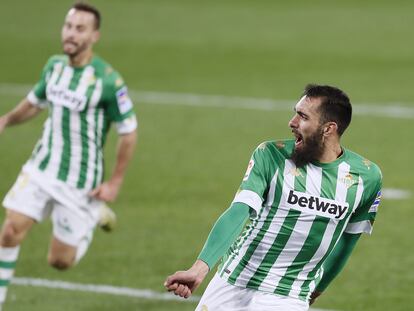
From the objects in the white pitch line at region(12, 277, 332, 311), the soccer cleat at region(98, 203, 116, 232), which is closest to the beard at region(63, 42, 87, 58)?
the soccer cleat at region(98, 203, 116, 232)

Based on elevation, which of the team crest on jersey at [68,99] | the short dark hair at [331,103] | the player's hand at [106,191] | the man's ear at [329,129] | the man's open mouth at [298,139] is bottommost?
the player's hand at [106,191]

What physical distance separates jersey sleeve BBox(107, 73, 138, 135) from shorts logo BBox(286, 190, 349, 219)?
3504 mm

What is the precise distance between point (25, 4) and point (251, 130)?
15284 mm

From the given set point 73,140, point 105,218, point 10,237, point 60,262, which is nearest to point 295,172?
point 10,237

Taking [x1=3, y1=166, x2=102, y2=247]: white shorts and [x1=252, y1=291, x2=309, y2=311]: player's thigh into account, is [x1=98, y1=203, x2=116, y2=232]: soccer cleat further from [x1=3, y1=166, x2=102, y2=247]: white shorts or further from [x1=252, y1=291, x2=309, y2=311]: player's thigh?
[x1=252, y1=291, x2=309, y2=311]: player's thigh

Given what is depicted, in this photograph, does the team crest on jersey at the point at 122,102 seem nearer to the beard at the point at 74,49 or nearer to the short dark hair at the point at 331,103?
the beard at the point at 74,49

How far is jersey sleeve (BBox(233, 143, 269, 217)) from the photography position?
22.3ft

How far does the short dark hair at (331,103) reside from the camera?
6953 mm

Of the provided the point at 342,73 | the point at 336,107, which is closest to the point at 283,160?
the point at 336,107

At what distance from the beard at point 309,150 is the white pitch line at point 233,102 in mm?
12136

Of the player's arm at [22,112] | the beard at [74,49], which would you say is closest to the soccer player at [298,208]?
the beard at [74,49]

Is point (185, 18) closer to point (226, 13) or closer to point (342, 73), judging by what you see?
point (226, 13)

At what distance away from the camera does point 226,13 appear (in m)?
31.2

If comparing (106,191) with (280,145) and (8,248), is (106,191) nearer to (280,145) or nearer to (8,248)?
(8,248)
